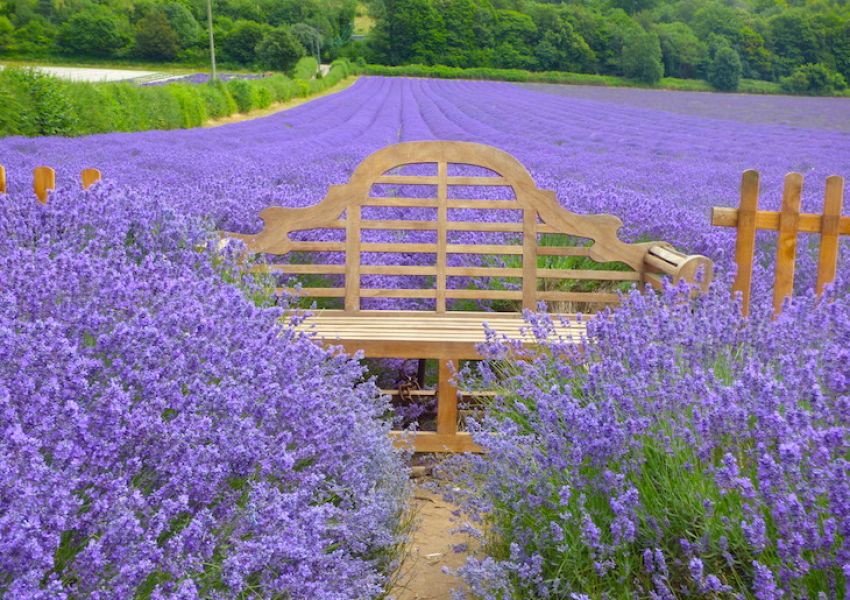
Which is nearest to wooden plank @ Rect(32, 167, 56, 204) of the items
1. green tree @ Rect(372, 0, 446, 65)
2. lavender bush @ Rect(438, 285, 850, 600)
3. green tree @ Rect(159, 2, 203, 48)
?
lavender bush @ Rect(438, 285, 850, 600)

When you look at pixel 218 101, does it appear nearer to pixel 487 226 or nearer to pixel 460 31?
pixel 487 226

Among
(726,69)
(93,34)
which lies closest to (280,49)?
(93,34)

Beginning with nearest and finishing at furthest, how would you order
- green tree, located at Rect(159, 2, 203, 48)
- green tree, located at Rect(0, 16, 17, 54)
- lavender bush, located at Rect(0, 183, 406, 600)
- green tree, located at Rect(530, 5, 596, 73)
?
lavender bush, located at Rect(0, 183, 406, 600) → green tree, located at Rect(0, 16, 17, 54) → green tree, located at Rect(159, 2, 203, 48) → green tree, located at Rect(530, 5, 596, 73)

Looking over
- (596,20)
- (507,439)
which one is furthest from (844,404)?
(596,20)

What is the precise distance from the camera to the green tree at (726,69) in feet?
142

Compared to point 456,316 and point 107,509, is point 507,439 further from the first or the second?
point 456,316

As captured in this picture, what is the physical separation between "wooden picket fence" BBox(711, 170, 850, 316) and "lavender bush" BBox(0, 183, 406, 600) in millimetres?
1570

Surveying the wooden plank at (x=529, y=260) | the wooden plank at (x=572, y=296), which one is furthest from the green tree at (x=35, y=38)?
the wooden plank at (x=572, y=296)

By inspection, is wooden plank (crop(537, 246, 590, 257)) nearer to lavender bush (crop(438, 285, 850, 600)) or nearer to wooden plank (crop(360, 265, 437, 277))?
wooden plank (crop(360, 265, 437, 277))

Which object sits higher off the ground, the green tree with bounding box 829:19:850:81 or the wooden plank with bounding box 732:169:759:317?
the green tree with bounding box 829:19:850:81

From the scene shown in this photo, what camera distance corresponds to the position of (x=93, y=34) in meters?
50.7

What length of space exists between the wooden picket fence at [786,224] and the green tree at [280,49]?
128 feet

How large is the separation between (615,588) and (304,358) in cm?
86

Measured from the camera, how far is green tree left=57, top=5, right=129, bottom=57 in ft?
164
